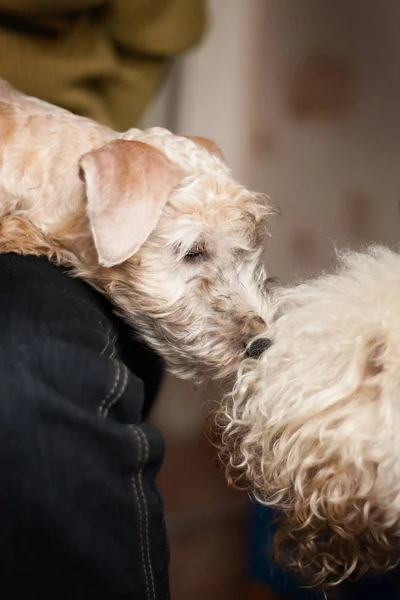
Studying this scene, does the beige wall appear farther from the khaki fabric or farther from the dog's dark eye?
the dog's dark eye

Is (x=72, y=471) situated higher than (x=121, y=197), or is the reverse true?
(x=121, y=197)

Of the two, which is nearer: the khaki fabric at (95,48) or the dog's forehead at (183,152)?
the dog's forehead at (183,152)

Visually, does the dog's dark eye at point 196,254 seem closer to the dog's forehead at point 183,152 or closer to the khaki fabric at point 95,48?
the dog's forehead at point 183,152

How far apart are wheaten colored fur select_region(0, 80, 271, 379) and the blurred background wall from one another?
453mm

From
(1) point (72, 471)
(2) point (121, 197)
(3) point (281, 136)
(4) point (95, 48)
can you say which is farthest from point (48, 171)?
(3) point (281, 136)

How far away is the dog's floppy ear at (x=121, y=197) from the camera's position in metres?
0.86

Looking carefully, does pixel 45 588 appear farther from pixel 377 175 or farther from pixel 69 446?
pixel 377 175

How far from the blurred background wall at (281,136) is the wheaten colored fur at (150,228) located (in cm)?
45

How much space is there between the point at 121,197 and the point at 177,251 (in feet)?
0.35

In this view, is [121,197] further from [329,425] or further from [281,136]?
[281,136]

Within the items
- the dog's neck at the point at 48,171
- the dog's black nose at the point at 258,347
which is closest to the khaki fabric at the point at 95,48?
the dog's neck at the point at 48,171

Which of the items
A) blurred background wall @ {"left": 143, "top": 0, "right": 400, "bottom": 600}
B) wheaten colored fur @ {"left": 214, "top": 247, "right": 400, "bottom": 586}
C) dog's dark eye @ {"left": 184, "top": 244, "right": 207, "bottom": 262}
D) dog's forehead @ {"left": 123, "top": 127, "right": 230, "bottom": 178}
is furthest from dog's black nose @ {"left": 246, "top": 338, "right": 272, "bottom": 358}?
blurred background wall @ {"left": 143, "top": 0, "right": 400, "bottom": 600}

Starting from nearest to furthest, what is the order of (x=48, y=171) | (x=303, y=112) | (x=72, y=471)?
(x=72, y=471) → (x=48, y=171) → (x=303, y=112)

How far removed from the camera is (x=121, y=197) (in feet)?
2.86
